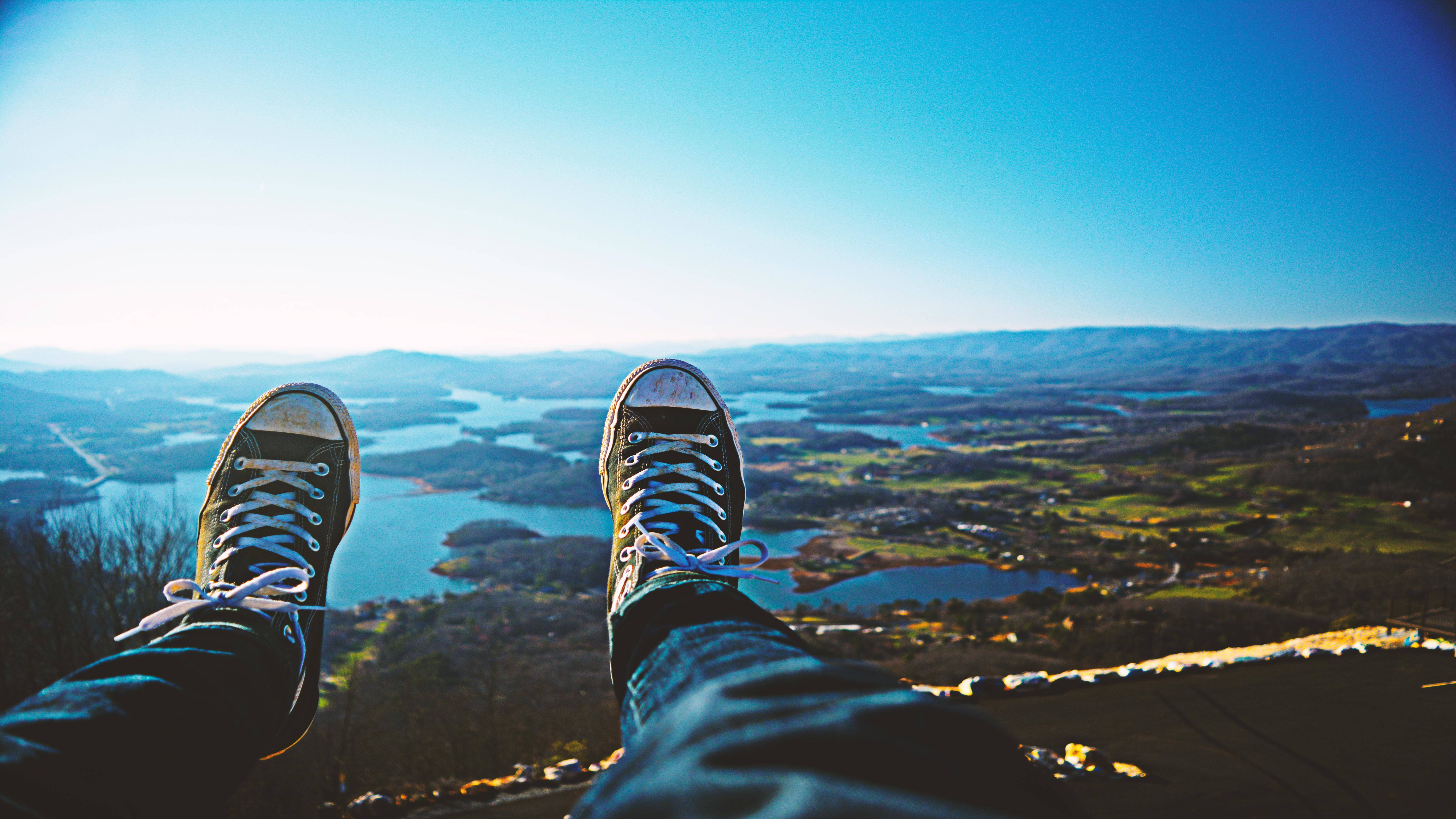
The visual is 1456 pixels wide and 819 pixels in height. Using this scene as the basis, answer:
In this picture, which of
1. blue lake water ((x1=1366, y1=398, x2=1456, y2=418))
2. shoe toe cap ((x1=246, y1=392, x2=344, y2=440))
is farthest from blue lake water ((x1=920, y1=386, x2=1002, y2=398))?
shoe toe cap ((x1=246, y1=392, x2=344, y2=440))

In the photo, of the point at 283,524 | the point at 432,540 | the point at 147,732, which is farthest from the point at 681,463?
the point at 432,540

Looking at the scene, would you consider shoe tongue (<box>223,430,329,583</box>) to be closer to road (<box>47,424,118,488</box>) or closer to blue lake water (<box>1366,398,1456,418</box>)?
road (<box>47,424,118,488</box>)

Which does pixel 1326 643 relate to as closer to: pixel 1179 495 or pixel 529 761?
pixel 529 761

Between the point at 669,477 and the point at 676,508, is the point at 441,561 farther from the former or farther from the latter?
the point at 676,508

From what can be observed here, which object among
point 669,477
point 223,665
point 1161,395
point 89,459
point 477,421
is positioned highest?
point 669,477

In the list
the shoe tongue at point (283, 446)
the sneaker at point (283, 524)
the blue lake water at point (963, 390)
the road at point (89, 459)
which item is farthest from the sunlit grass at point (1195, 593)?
the blue lake water at point (963, 390)
